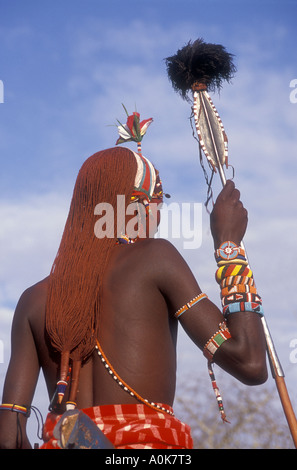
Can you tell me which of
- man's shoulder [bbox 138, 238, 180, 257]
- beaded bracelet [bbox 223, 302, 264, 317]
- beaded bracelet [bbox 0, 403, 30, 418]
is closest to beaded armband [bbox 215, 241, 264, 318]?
beaded bracelet [bbox 223, 302, 264, 317]

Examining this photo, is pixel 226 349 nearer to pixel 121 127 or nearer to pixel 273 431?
pixel 121 127

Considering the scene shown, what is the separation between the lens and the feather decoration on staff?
4473 millimetres

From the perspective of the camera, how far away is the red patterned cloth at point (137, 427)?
10.5 ft

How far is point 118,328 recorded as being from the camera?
3467 millimetres

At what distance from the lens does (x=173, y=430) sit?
3.30m

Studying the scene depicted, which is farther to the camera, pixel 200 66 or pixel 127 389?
pixel 200 66

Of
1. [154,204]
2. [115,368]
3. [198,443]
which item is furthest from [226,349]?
[198,443]

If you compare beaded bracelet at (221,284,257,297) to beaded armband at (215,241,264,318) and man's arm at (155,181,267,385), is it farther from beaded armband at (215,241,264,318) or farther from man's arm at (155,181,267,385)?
man's arm at (155,181,267,385)

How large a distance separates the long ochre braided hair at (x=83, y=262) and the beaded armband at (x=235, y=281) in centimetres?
69

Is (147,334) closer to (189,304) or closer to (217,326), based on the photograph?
(189,304)

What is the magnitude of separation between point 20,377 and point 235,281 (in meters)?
1.40

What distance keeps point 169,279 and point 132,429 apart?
2.70ft

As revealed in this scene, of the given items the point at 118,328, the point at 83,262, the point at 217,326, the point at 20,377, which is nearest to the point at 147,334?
the point at 118,328
